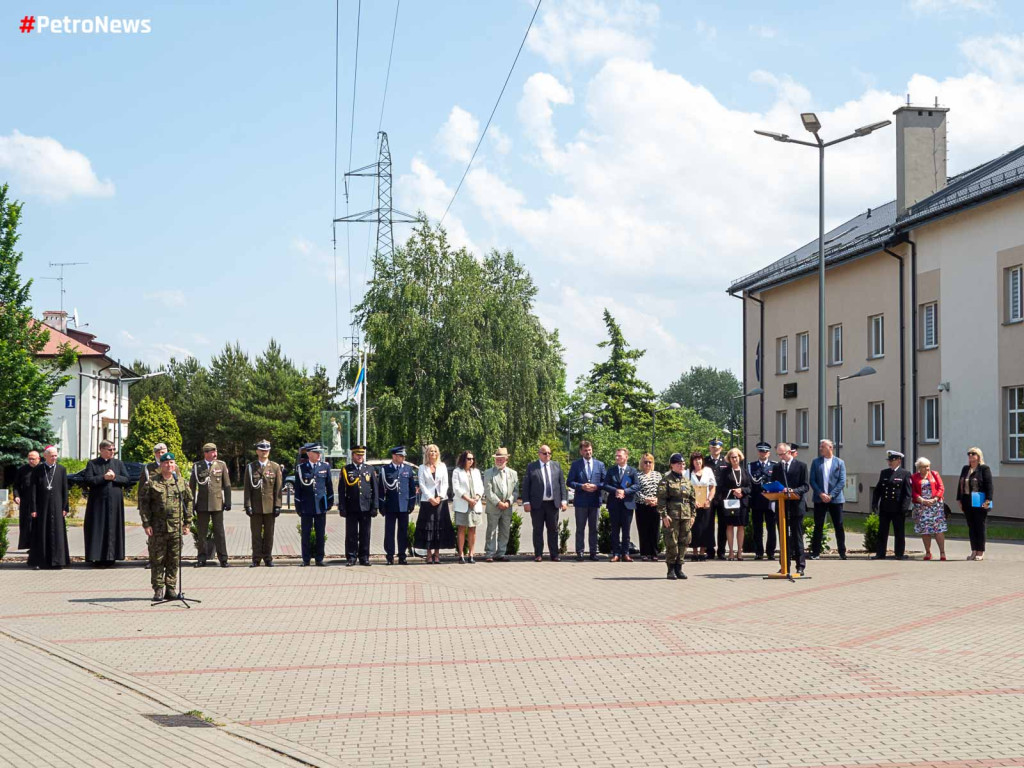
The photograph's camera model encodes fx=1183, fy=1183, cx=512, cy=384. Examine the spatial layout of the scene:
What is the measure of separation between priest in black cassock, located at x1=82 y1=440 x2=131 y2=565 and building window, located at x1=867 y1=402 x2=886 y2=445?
28.0m

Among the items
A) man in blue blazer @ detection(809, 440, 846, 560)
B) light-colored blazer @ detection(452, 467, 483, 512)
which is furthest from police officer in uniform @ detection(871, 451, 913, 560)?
light-colored blazer @ detection(452, 467, 483, 512)

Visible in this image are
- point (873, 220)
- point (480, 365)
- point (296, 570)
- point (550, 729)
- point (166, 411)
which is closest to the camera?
point (550, 729)

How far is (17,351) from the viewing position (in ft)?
105

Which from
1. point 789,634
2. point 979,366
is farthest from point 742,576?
point 979,366

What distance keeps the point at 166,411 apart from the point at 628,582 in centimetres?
5636

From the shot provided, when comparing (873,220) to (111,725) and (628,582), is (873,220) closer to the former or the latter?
(628,582)

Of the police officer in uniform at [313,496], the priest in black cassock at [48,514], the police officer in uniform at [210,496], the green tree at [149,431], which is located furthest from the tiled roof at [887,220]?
the green tree at [149,431]

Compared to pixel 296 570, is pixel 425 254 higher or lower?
higher

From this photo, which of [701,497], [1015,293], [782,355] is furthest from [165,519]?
[782,355]

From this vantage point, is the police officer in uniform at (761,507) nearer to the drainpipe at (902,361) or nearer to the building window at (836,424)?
the drainpipe at (902,361)

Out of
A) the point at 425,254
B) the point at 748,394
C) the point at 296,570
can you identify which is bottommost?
the point at 296,570

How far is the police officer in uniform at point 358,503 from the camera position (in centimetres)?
1794

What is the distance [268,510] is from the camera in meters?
17.7

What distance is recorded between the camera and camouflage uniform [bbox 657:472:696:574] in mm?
15477
